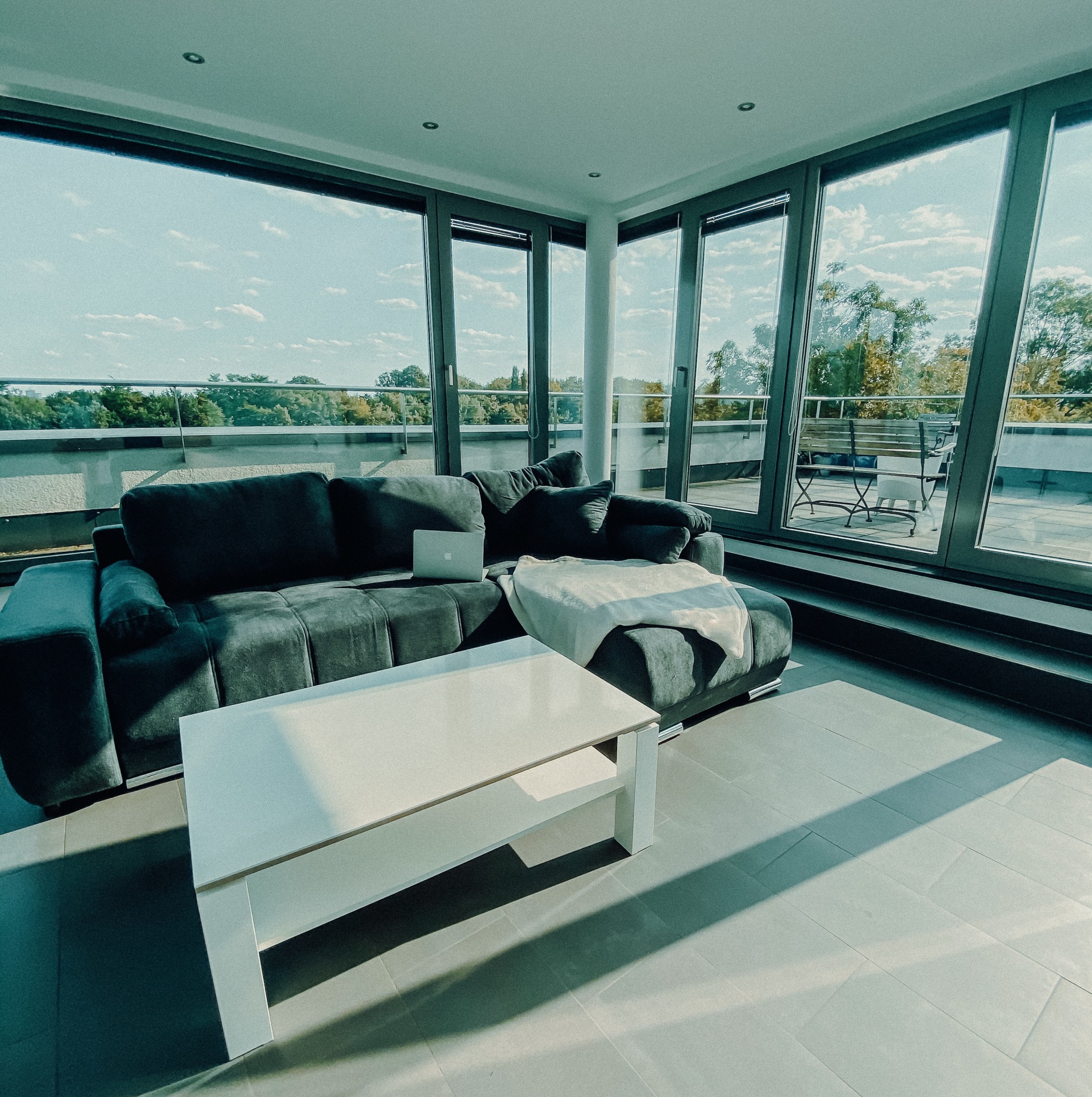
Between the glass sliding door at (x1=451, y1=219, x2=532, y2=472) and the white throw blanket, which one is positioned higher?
the glass sliding door at (x1=451, y1=219, x2=532, y2=472)

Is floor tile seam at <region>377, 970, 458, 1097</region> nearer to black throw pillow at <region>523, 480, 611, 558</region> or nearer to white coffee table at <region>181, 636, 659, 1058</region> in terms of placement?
white coffee table at <region>181, 636, 659, 1058</region>

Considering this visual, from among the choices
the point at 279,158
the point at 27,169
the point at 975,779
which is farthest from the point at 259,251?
the point at 975,779

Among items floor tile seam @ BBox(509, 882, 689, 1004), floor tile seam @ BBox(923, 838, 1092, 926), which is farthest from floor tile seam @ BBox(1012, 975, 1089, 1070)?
floor tile seam @ BBox(509, 882, 689, 1004)

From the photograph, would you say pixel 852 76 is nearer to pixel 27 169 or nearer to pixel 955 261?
pixel 955 261

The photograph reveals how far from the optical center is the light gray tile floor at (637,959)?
103 centimetres

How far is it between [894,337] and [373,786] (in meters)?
3.54

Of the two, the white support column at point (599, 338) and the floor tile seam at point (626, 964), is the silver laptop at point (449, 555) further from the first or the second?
the white support column at point (599, 338)

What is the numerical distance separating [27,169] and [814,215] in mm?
4333

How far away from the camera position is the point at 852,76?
8.87ft

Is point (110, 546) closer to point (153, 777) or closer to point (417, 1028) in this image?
point (153, 777)

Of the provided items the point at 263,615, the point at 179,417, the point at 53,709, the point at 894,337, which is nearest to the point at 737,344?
the point at 894,337

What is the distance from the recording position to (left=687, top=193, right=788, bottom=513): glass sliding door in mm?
3854

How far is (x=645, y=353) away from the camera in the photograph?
15.5 feet

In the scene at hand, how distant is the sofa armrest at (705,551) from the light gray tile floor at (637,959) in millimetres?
1152
